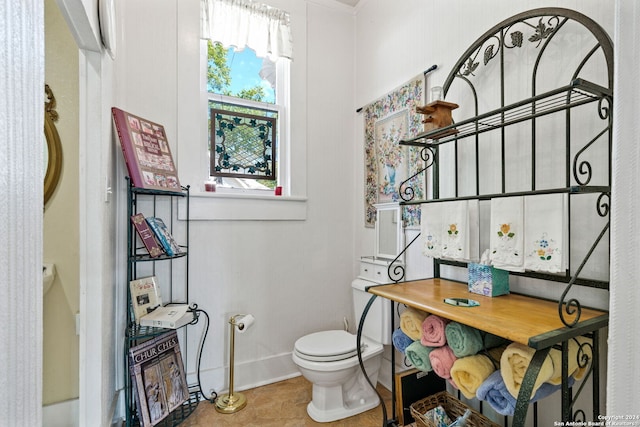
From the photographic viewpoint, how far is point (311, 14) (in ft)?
8.13

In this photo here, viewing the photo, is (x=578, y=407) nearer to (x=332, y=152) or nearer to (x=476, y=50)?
(x=476, y=50)

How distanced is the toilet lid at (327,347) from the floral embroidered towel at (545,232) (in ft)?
3.66

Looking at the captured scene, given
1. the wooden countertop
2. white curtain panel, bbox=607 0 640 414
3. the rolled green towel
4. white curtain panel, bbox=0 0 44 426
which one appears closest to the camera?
white curtain panel, bbox=0 0 44 426

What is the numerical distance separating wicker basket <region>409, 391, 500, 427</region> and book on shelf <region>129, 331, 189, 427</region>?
1293 mm

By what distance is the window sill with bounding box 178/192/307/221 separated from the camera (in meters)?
2.10

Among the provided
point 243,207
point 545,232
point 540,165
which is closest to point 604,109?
point 540,165

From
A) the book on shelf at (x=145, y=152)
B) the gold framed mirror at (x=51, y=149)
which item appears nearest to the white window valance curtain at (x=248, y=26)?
the book on shelf at (x=145, y=152)

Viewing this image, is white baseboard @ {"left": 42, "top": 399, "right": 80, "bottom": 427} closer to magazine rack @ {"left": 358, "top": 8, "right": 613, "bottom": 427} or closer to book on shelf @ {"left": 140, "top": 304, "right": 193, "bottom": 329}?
book on shelf @ {"left": 140, "top": 304, "right": 193, "bottom": 329}

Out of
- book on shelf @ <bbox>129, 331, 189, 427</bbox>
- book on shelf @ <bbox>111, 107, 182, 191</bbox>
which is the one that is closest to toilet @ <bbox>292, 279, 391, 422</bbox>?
book on shelf @ <bbox>129, 331, 189, 427</bbox>

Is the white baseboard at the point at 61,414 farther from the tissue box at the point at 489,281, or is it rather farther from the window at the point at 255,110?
the tissue box at the point at 489,281

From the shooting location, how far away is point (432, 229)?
5.05 feet

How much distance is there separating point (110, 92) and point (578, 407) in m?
2.39

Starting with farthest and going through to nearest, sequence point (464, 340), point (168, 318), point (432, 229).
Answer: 1. point (168, 318)
2. point (432, 229)
3. point (464, 340)

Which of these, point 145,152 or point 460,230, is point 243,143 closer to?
point 145,152
